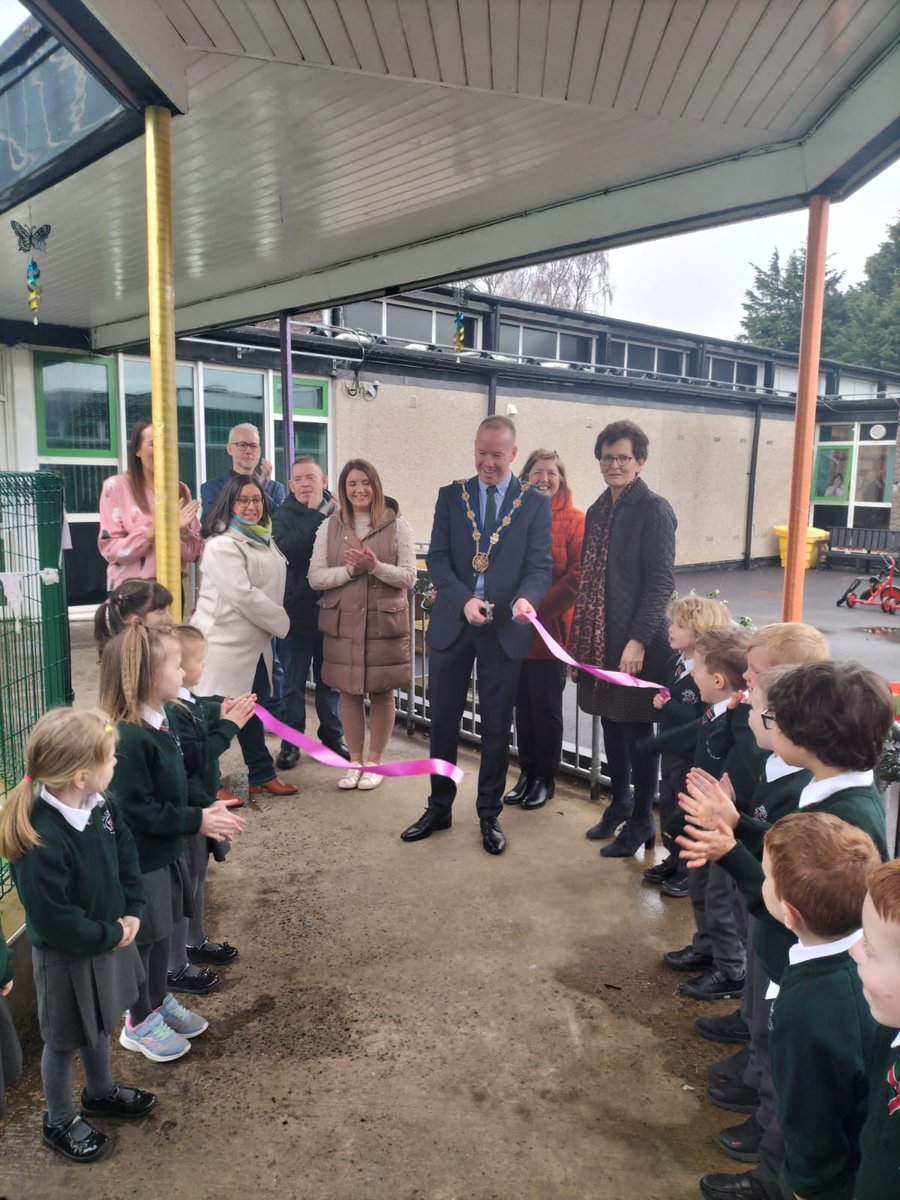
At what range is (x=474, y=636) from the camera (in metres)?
3.86

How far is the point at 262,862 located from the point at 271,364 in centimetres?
854

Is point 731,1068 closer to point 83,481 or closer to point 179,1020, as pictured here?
point 179,1020

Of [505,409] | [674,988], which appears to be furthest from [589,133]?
[505,409]

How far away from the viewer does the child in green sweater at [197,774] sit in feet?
8.71

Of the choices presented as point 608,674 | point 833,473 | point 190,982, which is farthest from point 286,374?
point 833,473

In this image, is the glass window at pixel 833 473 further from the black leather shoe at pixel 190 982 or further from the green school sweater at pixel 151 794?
the green school sweater at pixel 151 794

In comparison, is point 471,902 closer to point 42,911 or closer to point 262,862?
point 262,862

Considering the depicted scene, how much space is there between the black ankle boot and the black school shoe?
1801mm

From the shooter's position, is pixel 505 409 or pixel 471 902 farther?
pixel 505 409

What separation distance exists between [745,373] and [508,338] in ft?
30.9

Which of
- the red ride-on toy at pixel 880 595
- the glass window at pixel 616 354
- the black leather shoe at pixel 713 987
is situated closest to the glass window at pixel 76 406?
the black leather shoe at pixel 713 987

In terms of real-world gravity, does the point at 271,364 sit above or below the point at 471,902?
above

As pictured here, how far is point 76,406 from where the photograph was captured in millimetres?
9414

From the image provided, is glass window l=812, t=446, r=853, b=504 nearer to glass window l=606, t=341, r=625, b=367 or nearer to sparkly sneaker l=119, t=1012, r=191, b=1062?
glass window l=606, t=341, r=625, b=367
